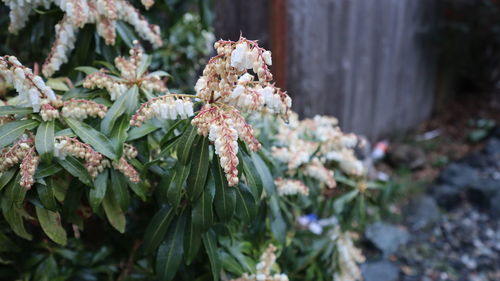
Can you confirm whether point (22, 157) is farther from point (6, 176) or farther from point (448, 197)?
point (448, 197)

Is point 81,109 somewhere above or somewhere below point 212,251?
above

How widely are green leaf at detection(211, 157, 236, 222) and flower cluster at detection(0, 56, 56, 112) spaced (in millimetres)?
488

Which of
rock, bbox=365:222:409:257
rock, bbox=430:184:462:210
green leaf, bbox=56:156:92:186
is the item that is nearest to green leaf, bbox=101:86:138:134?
green leaf, bbox=56:156:92:186

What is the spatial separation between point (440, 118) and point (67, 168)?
487 centimetres

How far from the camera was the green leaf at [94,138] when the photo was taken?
111 centimetres

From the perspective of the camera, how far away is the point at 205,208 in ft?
3.81

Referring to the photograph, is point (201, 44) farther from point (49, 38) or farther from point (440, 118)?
point (440, 118)

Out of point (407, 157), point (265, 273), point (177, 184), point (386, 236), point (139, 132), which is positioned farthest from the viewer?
point (407, 157)

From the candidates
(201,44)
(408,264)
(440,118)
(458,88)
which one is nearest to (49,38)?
(201,44)

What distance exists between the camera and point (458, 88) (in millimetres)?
5371

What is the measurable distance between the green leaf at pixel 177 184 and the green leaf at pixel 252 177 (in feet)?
0.53

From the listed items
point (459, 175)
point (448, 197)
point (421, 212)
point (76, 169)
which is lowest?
point (76, 169)

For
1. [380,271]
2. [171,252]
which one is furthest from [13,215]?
[380,271]

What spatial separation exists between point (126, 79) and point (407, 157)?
3438 millimetres
